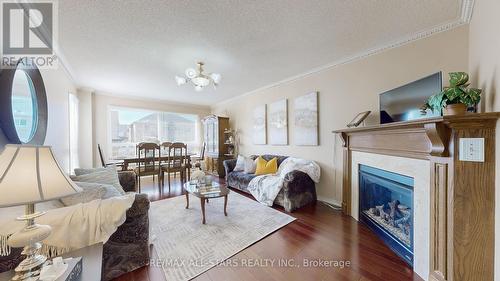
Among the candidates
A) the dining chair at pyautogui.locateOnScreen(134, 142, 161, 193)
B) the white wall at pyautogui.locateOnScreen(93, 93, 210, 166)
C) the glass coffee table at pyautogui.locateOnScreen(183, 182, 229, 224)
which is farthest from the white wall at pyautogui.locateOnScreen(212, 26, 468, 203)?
the white wall at pyautogui.locateOnScreen(93, 93, 210, 166)

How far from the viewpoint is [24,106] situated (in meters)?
1.72

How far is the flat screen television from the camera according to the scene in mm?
1743

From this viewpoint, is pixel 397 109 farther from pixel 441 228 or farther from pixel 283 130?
pixel 283 130

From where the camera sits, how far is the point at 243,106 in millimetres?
5285

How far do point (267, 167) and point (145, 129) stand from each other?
397 centimetres

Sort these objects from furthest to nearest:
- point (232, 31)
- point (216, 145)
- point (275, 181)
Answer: point (216, 145), point (275, 181), point (232, 31)

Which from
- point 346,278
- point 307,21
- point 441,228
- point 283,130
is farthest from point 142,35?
point 441,228

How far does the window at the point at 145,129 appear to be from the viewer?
17.0 ft

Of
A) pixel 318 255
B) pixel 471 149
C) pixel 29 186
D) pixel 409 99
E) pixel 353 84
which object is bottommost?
pixel 318 255

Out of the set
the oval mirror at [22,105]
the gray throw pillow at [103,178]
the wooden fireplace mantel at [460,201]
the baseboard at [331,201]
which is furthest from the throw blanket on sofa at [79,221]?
the baseboard at [331,201]

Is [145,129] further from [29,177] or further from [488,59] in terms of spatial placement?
[488,59]

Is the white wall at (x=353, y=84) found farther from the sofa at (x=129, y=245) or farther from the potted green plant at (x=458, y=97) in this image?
the sofa at (x=129, y=245)

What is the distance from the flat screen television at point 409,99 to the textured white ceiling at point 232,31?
0.69m

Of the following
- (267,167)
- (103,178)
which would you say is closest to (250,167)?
(267,167)
